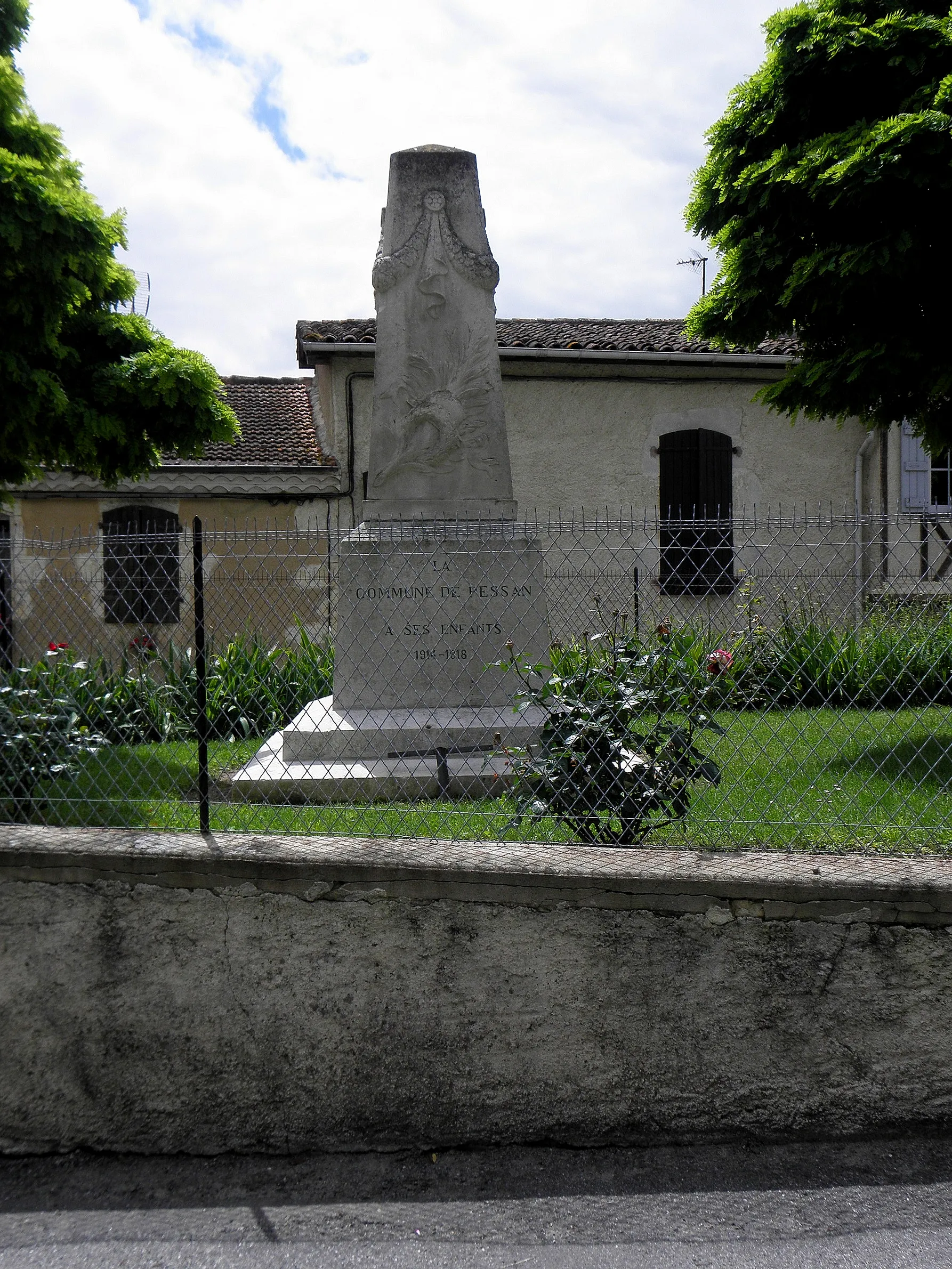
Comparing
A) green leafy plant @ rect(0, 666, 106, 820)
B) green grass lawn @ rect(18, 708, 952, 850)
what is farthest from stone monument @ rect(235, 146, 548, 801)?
green leafy plant @ rect(0, 666, 106, 820)

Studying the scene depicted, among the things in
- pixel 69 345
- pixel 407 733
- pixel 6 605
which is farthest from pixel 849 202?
pixel 69 345

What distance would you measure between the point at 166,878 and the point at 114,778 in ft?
7.31

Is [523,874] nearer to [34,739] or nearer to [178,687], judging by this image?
[34,739]

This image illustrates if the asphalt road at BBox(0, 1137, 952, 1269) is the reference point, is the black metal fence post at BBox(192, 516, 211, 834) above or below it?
above

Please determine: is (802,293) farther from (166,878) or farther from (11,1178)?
(11,1178)

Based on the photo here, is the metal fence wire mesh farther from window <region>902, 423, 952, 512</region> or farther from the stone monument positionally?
window <region>902, 423, 952, 512</region>

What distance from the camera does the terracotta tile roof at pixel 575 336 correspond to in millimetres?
12930

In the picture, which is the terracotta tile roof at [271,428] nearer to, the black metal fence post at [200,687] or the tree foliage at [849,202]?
the tree foliage at [849,202]

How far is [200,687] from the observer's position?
320 centimetres

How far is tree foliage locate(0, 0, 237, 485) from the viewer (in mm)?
5570

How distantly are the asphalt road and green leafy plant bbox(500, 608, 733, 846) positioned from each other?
95 centimetres

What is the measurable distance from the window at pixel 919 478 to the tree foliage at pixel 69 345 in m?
9.05

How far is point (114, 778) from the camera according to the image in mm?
5020

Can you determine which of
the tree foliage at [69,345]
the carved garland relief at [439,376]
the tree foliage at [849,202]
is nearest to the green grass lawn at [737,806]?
the tree foliage at [849,202]
